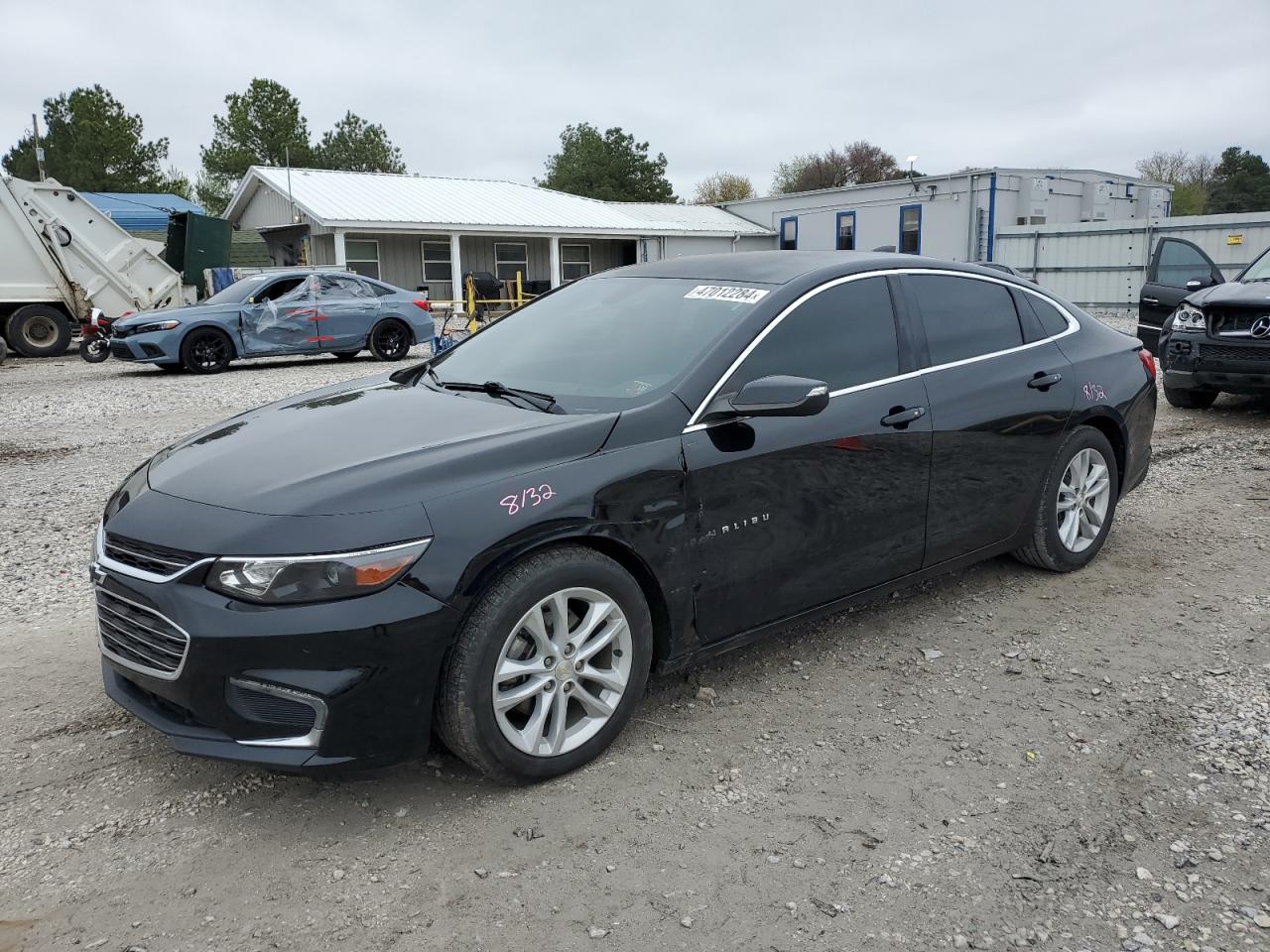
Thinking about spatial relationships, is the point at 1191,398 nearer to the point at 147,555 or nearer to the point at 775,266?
the point at 775,266

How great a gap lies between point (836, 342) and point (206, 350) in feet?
44.1

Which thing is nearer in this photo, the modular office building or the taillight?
the taillight

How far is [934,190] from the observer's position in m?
29.9

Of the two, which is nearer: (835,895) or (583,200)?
(835,895)

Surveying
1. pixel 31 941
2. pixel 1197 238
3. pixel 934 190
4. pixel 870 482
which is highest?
pixel 934 190

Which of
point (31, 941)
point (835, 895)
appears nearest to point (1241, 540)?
point (835, 895)

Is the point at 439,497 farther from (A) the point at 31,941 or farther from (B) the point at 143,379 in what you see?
(B) the point at 143,379

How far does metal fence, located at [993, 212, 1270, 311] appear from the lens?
21.4 m

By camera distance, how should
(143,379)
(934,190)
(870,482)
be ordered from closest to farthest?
(870,482) → (143,379) → (934,190)

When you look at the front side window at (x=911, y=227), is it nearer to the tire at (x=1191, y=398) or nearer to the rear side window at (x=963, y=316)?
the tire at (x=1191, y=398)

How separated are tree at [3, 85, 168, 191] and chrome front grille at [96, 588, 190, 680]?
55.9m

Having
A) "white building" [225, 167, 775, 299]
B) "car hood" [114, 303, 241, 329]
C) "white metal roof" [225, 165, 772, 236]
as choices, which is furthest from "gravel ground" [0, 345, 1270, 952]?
"white metal roof" [225, 165, 772, 236]

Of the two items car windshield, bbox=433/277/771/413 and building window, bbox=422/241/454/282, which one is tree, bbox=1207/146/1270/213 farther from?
car windshield, bbox=433/277/771/413

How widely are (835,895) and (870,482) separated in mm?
1710
